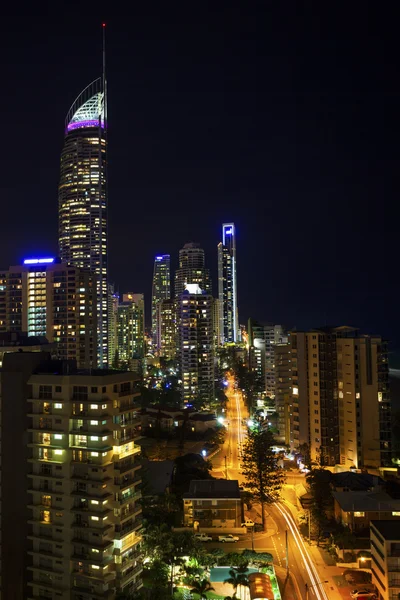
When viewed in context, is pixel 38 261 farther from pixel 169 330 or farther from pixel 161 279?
pixel 161 279

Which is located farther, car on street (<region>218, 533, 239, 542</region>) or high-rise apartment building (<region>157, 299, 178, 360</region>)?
high-rise apartment building (<region>157, 299, 178, 360</region>)

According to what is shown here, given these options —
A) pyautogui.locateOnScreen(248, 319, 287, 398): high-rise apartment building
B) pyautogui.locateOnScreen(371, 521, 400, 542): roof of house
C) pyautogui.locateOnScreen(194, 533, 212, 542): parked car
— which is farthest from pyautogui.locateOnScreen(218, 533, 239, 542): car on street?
pyautogui.locateOnScreen(248, 319, 287, 398): high-rise apartment building

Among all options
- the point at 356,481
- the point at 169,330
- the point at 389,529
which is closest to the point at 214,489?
the point at 356,481

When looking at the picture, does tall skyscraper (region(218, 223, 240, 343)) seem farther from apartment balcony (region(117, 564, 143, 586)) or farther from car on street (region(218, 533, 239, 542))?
apartment balcony (region(117, 564, 143, 586))

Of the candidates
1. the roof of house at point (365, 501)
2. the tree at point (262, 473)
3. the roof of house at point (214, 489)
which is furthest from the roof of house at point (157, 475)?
the roof of house at point (365, 501)

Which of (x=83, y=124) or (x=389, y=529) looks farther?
(x=83, y=124)

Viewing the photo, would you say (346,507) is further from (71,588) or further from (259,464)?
(71,588)

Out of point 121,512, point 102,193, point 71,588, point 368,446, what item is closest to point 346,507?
point 368,446
